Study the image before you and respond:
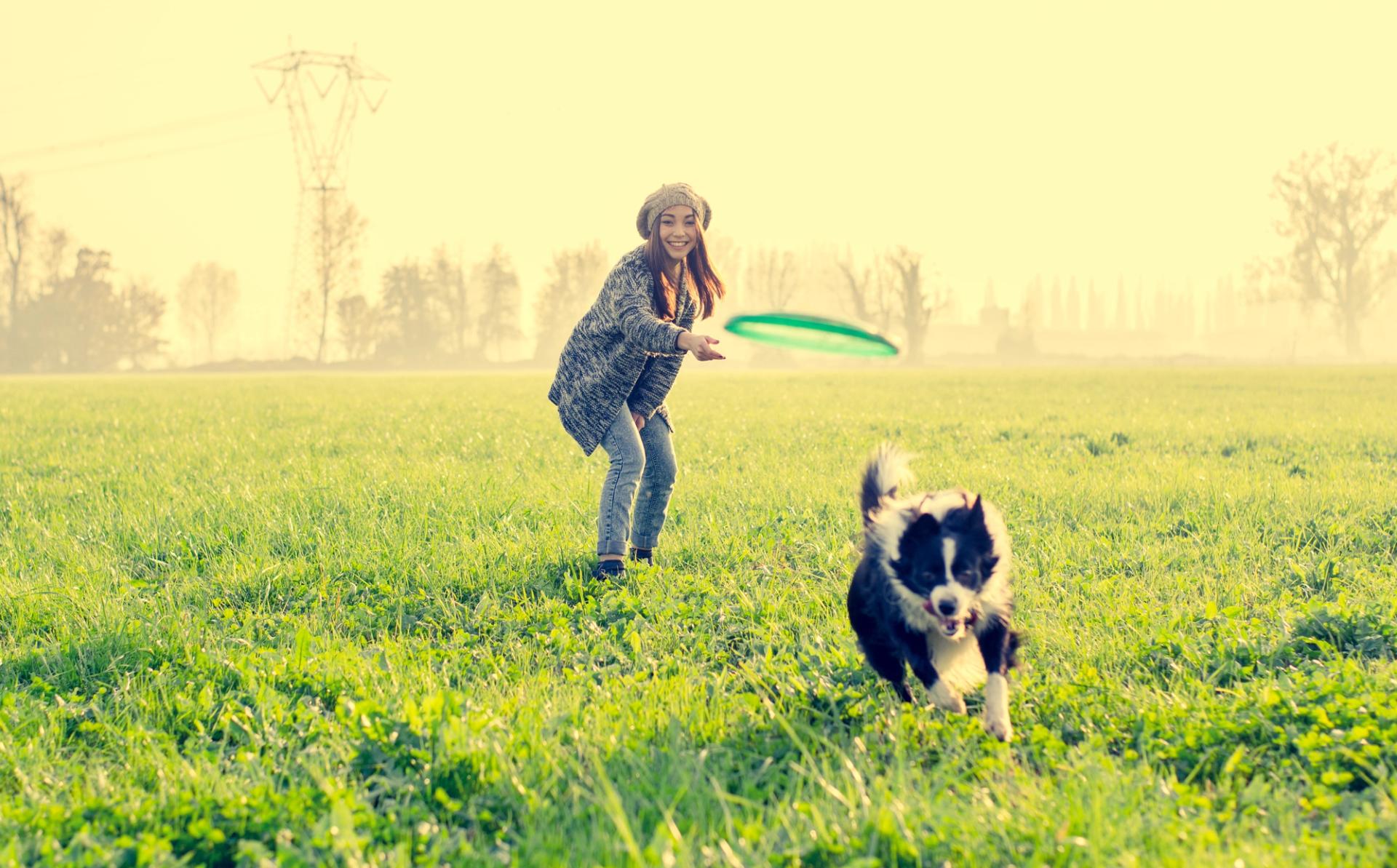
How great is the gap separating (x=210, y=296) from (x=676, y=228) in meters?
113

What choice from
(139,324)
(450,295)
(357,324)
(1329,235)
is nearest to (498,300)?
(450,295)

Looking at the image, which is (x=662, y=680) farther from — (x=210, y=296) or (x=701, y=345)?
(x=210, y=296)

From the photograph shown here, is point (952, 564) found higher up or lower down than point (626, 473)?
lower down

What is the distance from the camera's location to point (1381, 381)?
95.5ft

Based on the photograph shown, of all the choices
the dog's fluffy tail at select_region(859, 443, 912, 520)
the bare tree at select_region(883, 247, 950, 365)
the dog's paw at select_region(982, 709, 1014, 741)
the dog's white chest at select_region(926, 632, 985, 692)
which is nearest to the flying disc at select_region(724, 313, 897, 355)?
the dog's fluffy tail at select_region(859, 443, 912, 520)

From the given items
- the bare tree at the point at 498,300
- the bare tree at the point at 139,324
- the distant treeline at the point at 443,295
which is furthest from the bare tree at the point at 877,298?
the bare tree at the point at 139,324

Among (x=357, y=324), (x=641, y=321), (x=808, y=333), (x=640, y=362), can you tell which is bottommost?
(x=640, y=362)

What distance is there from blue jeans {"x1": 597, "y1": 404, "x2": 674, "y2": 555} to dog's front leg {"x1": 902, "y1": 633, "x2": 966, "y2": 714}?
251 centimetres

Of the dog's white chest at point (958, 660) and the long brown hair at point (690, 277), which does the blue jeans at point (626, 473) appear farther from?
the dog's white chest at point (958, 660)

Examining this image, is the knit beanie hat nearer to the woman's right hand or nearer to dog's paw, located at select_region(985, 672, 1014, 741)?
the woman's right hand

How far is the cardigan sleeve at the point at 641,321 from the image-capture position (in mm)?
5527

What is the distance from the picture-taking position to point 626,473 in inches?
249

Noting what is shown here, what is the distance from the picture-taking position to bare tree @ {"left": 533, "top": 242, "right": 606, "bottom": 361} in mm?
95938

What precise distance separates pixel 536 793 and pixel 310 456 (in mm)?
9610
